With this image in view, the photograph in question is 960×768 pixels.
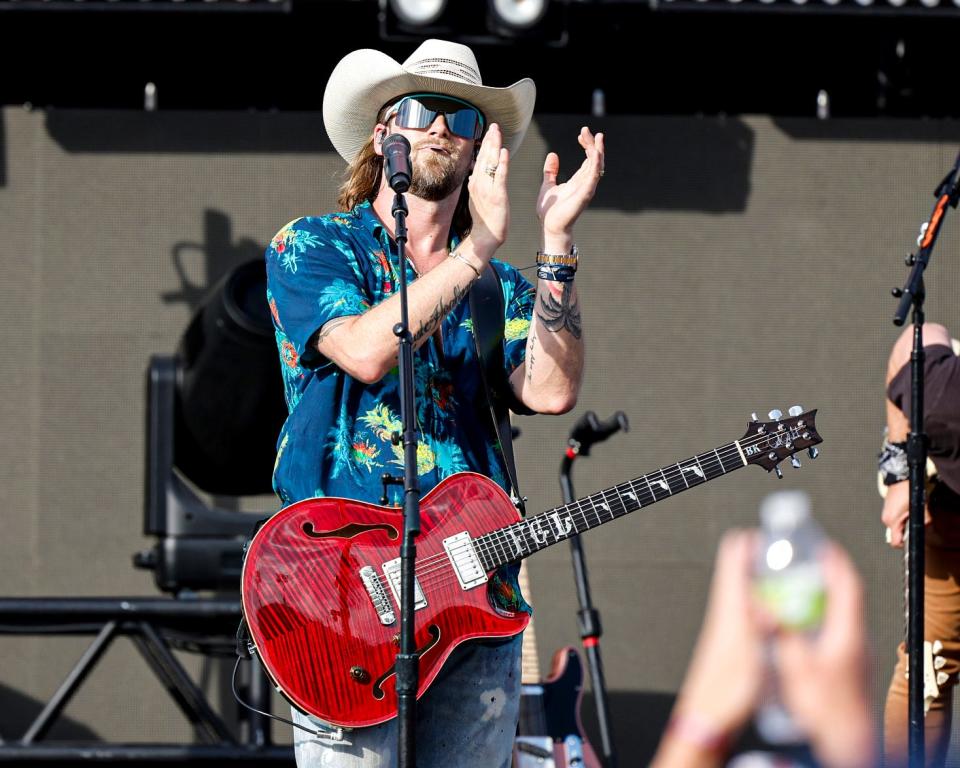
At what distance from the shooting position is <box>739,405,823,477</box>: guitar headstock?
2.94 m

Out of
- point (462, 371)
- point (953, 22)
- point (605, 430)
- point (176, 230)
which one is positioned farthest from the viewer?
point (176, 230)

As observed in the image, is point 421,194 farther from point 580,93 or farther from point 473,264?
point 580,93

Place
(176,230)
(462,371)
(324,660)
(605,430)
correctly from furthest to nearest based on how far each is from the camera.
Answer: (176,230)
(605,430)
(462,371)
(324,660)

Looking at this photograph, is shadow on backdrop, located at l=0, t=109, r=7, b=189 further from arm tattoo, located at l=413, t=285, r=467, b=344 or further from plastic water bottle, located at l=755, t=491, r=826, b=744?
plastic water bottle, located at l=755, t=491, r=826, b=744

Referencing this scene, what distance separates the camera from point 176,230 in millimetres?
6914

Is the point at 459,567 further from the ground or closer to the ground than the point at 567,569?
further from the ground

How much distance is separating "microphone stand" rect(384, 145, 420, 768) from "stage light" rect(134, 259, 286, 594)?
254 centimetres

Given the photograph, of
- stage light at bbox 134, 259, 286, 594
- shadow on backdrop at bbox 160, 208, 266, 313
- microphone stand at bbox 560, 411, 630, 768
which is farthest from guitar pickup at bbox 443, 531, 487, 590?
shadow on backdrop at bbox 160, 208, 266, 313

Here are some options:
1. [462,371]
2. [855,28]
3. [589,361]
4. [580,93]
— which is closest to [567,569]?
[589,361]

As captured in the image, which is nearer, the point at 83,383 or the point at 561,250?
the point at 561,250

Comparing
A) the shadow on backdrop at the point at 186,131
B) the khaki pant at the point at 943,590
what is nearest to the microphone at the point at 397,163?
the khaki pant at the point at 943,590

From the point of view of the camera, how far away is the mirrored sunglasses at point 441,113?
286 centimetres

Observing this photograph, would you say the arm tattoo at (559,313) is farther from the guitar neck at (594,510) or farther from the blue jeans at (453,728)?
the blue jeans at (453,728)

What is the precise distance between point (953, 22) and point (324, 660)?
5.17 metres
